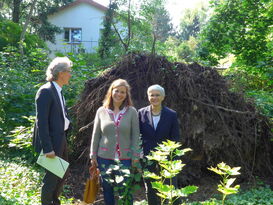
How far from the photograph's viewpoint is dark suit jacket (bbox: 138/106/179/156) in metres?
3.72

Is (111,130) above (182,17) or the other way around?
the other way around

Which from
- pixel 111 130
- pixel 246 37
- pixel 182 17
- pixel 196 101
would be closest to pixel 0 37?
pixel 246 37

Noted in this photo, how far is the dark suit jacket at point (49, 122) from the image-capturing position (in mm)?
3420

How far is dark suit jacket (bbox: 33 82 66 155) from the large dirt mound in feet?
7.35

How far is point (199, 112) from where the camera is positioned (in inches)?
221

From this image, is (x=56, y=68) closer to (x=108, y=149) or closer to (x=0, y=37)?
(x=108, y=149)

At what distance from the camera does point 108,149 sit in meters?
3.59

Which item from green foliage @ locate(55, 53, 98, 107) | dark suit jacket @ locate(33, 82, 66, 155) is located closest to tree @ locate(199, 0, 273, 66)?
green foliage @ locate(55, 53, 98, 107)

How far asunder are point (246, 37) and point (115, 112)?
700 centimetres

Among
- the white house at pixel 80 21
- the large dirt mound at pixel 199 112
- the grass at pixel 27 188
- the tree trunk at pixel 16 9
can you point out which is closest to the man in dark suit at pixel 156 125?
the grass at pixel 27 188

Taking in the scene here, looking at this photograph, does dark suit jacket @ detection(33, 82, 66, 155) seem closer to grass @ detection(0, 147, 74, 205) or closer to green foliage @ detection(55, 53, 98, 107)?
grass @ detection(0, 147, 74, 205)

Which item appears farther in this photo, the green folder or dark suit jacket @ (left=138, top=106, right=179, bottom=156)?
dark suit jacket @ (left=138, top=106, right=179, bottom=156)

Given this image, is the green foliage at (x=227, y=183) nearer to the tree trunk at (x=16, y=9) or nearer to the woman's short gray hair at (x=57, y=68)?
the woman's short gray hair at (x=57, y=68)

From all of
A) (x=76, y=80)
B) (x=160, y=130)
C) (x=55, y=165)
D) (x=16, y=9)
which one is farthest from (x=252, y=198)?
(x=16, y=9)
